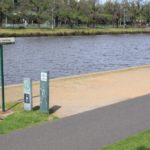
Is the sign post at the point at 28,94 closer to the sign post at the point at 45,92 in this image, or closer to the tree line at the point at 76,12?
the sign post at the point at 45,92

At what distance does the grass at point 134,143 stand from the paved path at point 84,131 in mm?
212

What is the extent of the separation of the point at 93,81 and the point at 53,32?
6288 cm

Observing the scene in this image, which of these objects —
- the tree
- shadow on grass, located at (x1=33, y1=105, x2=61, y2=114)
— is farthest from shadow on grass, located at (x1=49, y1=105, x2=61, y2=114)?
the tree

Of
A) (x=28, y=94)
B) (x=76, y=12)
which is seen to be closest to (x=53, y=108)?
(x=28, y=94)

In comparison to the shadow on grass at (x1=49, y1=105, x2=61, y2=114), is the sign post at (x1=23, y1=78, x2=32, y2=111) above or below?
above

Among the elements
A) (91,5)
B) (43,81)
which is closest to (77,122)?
(43,81)

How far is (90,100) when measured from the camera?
12.1 metres

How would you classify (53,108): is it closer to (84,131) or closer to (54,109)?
(54,109)

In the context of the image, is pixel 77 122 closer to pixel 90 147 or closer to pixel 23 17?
pixel 90 147

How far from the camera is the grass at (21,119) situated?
9.05 m

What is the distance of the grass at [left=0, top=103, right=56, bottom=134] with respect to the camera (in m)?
9.05

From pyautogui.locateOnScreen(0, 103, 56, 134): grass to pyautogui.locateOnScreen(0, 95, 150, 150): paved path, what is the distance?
0.39 metres

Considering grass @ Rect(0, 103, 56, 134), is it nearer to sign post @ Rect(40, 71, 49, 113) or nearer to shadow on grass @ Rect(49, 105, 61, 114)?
sign post @ Rect(40, 71, 49, 113)

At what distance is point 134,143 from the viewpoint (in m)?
7.80
